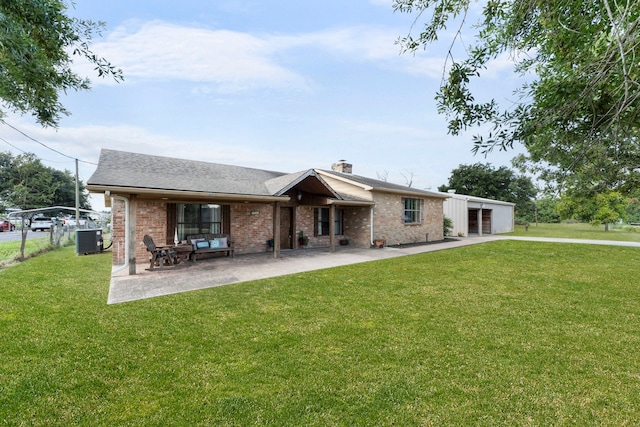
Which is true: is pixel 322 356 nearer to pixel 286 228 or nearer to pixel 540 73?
pixel 540 73

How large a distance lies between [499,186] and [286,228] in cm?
3474

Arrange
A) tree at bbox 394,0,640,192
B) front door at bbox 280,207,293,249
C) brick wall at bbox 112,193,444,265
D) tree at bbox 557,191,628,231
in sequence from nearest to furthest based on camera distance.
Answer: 1. tree at bbox 394,0,640,192
2. brick wall at bbox 112,193,444,265
3. front door at bbox 280,207,293,249
4. tree at bbox 557,191,628,231

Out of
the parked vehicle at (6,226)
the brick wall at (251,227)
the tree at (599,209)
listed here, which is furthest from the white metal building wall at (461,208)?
the parked vehicle at (6,226)

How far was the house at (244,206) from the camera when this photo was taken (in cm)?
862

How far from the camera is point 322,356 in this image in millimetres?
3543

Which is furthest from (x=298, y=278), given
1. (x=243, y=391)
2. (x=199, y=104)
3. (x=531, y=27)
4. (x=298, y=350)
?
(x=199, y=104)

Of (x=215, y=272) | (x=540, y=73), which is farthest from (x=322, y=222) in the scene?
(x=540, y=73)

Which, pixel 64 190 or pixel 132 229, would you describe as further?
pixel 64 190

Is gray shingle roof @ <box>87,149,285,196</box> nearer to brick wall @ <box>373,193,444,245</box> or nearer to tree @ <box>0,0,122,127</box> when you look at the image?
tree @ <box>0,0,122,127</box>

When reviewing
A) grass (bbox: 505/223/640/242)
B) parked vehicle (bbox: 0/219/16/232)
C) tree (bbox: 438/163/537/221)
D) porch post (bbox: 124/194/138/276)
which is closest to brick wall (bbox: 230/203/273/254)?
porch post (bbox: 124/194/138/276)

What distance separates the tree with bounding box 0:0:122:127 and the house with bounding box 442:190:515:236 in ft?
63.8

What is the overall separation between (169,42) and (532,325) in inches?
385

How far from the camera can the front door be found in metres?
13.5

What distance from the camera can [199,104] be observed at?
485 inches
